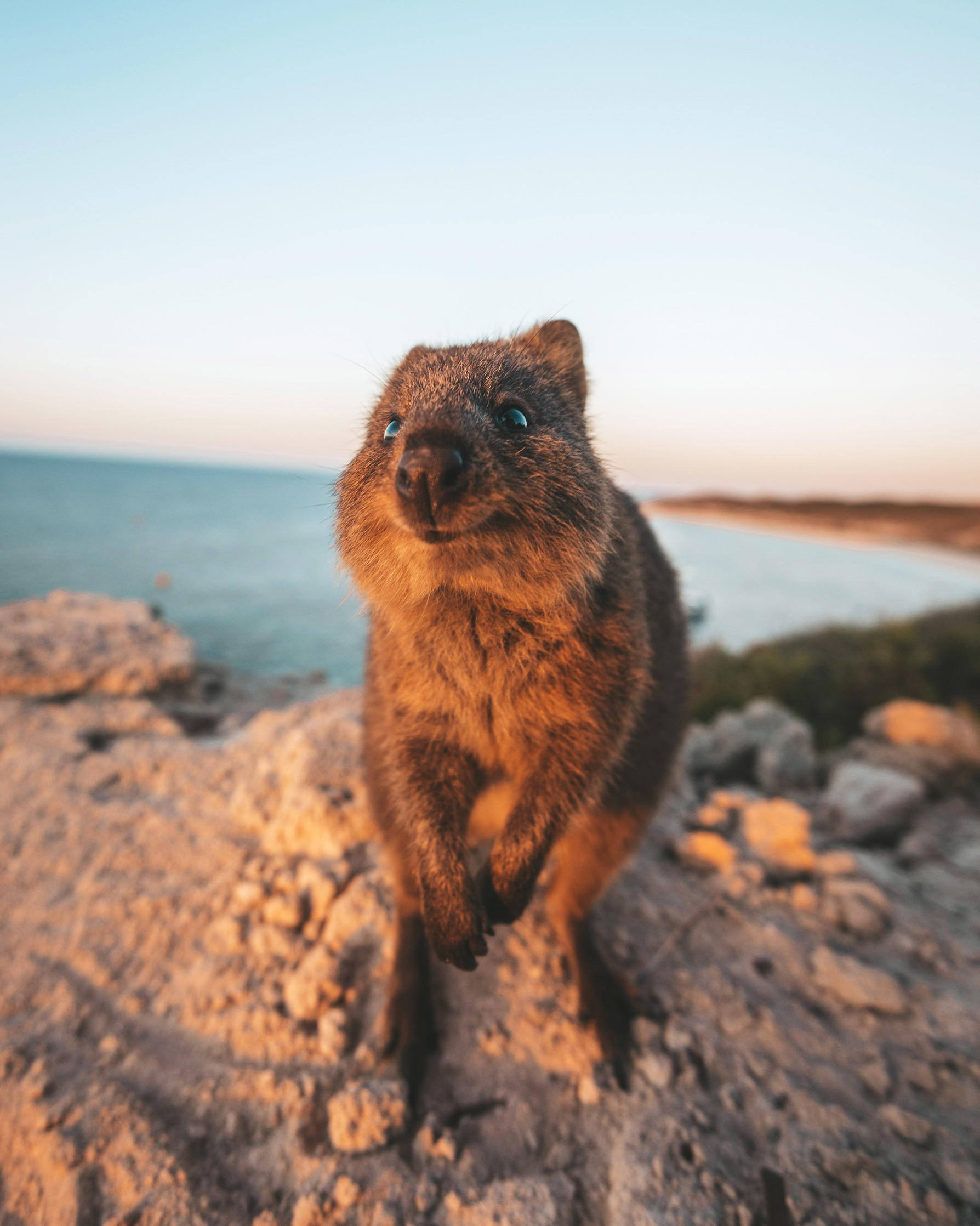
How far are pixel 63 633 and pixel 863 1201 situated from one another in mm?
7216

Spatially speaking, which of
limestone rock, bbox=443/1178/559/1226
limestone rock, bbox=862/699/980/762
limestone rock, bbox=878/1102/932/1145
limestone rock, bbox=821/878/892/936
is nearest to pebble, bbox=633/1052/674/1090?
limestone rock, bbox=443/1178/559/1226

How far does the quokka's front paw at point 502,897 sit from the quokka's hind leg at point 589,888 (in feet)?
1.49

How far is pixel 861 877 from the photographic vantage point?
12.7 feet

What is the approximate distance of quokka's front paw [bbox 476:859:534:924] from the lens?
243 centimetres

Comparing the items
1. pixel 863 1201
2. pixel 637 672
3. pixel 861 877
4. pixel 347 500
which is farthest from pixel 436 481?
pixel 861 877

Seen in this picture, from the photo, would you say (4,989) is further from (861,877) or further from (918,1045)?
(861,877)

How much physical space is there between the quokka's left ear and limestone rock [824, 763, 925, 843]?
4117 millimetres

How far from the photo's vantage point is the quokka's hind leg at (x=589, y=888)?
A: 9.33 feet

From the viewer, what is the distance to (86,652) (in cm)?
577

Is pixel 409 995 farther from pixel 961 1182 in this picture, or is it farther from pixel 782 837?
pixel 782 837

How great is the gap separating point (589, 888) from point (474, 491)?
2.23 metres

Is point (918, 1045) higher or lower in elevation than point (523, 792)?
lower

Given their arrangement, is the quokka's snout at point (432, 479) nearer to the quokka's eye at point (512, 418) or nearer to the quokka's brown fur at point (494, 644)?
the quokka's brown fur at point (494, 644)

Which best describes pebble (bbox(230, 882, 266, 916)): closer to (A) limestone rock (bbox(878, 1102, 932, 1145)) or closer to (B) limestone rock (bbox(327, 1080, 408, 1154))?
(B) limestone rock (bbox(327, 1080, 408, 1154))
